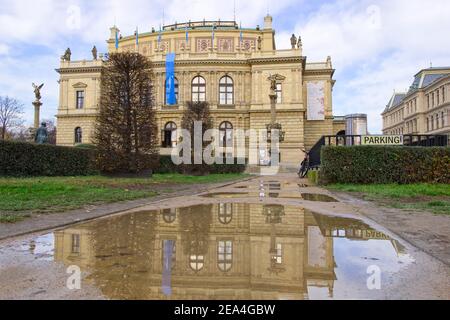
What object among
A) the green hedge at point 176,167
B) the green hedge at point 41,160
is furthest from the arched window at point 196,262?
the green hedge at point 176,167

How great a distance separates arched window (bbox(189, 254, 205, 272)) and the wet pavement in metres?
0.01

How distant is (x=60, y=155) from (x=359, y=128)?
1926 centimetres

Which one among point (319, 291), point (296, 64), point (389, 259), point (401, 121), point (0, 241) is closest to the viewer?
point (319, 291)

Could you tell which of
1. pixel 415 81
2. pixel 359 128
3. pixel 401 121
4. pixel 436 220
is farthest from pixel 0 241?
pixel 401 121

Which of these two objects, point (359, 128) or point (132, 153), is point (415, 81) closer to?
point (359, 128)

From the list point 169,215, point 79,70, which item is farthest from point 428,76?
point 169,215

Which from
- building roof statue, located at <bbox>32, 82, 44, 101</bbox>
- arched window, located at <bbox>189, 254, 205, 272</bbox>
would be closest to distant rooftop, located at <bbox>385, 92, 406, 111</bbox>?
building roof statue, located at <bbox>32, 82, 44, 101</bbox>

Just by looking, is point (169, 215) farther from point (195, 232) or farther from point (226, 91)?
point (226, 91)

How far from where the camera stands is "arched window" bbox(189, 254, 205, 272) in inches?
146

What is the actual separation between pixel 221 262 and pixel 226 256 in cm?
26

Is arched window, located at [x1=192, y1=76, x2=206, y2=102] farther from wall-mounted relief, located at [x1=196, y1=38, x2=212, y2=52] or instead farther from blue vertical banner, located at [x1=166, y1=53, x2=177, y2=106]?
wall-mounted relief, located at [x1=196, y1=38, x2=212, y2=52]

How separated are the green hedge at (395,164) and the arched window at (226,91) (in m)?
38.5

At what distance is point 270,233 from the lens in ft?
18.1

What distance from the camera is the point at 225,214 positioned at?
7.56m
